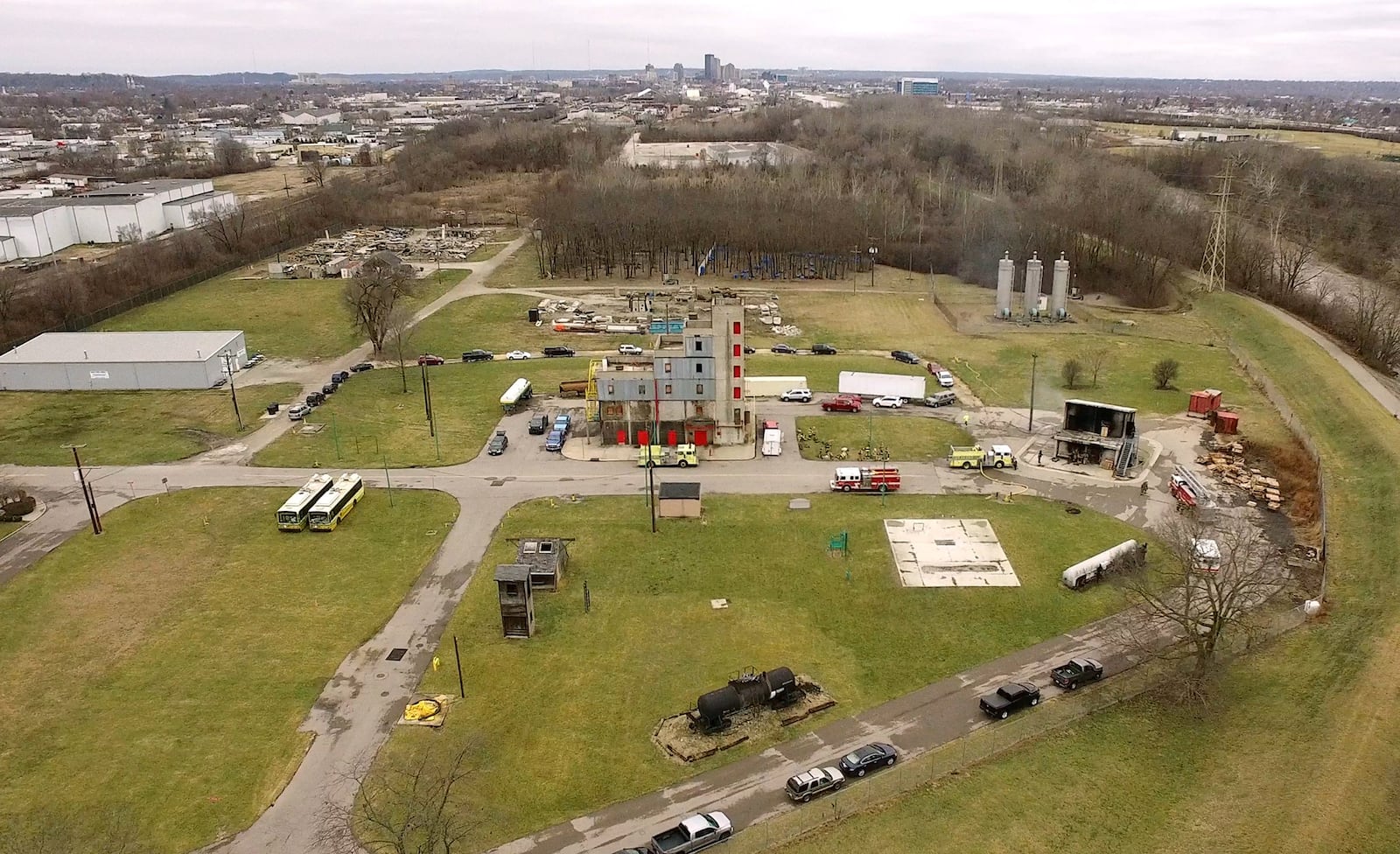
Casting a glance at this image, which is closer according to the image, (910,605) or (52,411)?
(910,605)

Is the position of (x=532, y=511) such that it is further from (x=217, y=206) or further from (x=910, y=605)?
(x=217, y=206)

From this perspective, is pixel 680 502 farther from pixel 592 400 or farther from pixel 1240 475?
pixel 1240 475

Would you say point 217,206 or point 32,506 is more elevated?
point 217,206

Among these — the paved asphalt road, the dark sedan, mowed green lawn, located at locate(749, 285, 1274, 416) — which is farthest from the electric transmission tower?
the dark sedan

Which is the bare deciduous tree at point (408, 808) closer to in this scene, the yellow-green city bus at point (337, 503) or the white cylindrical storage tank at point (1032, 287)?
the yellow-green city bus at point (337, 503)

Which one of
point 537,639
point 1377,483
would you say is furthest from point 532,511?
point 1377,483

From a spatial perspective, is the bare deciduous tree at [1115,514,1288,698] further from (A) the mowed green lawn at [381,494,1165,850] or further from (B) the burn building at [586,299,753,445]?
(B) the burn building at [586,299,753,445]

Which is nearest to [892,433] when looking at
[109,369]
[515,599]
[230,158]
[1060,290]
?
[515,599]
